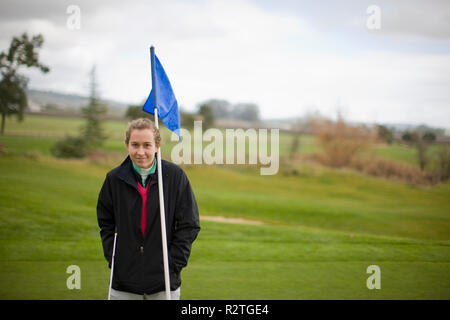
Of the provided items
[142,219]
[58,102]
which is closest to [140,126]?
[142,219]

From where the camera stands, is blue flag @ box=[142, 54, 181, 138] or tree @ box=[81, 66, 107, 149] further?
tree @ box=[81, 66, 107, 149]

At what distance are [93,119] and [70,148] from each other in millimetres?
4109

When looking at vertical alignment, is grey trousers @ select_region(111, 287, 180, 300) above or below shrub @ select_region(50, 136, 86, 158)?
below

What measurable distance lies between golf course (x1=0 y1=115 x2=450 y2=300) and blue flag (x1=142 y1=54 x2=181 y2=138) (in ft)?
8.31

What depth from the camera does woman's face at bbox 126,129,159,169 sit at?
3135 mm

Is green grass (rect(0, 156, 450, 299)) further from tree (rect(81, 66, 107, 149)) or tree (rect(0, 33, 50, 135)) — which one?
tree (rect(81, 66, 107, 149))

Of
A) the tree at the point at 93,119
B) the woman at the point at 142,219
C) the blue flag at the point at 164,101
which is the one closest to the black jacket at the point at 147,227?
the woman at the point at 142,219

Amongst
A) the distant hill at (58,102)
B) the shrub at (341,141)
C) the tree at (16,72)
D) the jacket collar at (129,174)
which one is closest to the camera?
the jacket collar at (129,174)

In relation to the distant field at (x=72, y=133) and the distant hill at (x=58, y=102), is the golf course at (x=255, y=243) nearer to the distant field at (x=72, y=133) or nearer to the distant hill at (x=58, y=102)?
the distant field at (x=72, y=133)

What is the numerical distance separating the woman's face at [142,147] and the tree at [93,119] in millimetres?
29746

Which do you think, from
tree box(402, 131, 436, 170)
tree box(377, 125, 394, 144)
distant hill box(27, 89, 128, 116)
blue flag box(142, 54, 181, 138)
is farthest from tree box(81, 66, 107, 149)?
blue flag box(142, 54, 181, 138)

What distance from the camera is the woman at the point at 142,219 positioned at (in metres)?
3.14

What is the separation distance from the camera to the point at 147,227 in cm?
317

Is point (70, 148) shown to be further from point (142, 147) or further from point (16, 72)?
point (142, 147)
